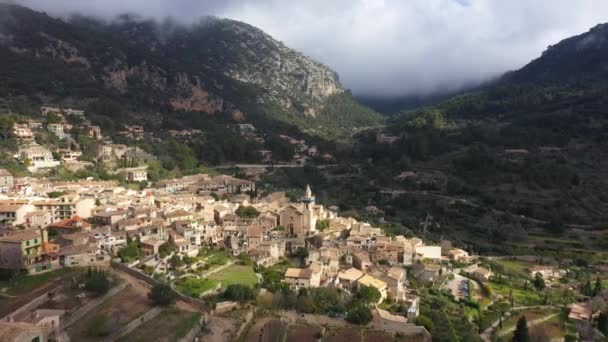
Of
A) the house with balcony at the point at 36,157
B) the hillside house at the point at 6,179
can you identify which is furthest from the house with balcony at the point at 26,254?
the house with balcony at the point at 36,157

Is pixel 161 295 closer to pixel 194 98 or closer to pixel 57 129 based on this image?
pixel 57 129

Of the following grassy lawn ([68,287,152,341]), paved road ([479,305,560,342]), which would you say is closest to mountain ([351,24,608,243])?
paved road ([479,305,560,342])

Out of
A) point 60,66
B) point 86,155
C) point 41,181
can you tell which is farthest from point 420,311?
point 60,66

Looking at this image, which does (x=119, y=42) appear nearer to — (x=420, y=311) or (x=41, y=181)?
(x=41, y=181)

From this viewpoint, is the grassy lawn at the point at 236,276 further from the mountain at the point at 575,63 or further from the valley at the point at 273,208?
the mountain at the point at 575,63

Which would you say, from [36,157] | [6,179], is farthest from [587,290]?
[36,157]

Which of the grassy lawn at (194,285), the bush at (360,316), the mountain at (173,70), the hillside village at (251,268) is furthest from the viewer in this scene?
the mountain at (173,70)
